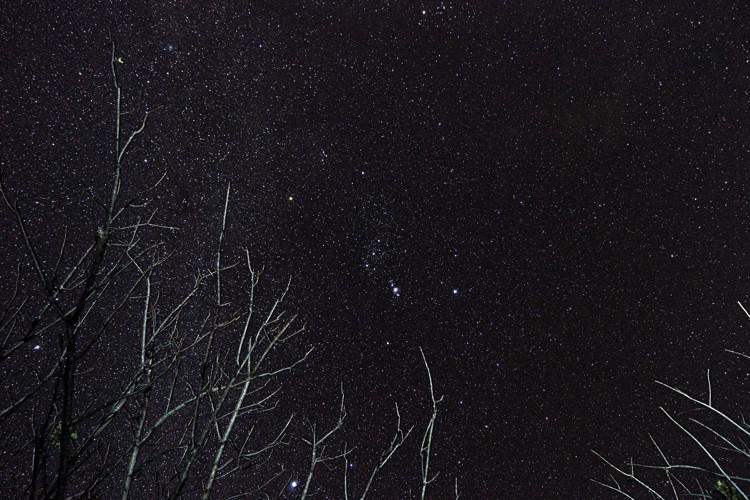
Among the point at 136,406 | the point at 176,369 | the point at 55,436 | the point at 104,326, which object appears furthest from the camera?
the point at 136,406

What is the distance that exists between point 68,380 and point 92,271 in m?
0.26

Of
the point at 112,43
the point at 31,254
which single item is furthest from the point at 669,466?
the point at 112,43

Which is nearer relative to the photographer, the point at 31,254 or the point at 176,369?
the point at 31,254

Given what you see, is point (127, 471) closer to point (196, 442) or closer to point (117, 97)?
point (196, 442)

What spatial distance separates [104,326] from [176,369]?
1.73ft

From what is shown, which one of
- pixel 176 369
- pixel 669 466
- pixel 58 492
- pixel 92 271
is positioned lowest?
pixel 176 369

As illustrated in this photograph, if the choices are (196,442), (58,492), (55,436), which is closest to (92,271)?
(58,492)

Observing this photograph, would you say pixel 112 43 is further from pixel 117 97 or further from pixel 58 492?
pixel 58 492

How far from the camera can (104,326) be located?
1.46 m

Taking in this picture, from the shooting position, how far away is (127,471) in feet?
5.89

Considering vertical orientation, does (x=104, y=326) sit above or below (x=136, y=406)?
above

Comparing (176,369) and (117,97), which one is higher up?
(117,97)

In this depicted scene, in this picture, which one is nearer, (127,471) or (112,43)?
(112,43)

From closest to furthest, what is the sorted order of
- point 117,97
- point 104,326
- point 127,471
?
point 117,97, point 104,326, point 127,471
